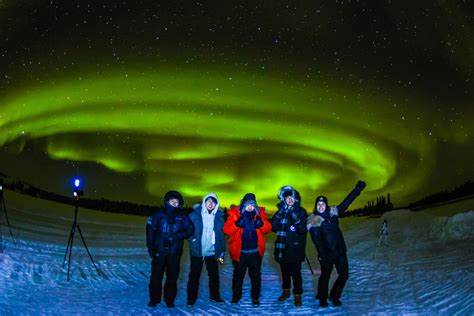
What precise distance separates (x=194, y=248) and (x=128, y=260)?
264 inches

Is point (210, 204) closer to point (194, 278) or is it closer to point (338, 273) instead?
point (194, 278)

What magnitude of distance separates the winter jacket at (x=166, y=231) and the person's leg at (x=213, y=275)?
670 mm

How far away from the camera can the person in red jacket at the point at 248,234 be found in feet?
26.5

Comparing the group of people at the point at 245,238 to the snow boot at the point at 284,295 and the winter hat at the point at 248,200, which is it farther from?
the snow boot at the point at 284,295

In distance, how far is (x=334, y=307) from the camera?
8016 millimetres

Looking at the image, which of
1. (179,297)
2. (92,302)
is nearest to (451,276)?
(179,297)

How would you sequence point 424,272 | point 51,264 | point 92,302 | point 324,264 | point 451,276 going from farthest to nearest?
point 51,264 → point 424,272 → point 451,276 → point 92,302 → point 324,264

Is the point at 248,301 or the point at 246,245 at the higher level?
the point at 246,245

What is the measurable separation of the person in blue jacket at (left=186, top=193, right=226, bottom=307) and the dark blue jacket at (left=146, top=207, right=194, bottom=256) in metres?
0.35

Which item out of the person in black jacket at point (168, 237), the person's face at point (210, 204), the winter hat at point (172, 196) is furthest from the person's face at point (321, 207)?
the winter hat at point (172, 196)

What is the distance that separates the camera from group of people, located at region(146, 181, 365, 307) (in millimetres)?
7895

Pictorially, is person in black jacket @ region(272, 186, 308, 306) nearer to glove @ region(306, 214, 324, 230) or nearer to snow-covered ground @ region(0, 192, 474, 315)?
glove @ region(306, 214, 324, 230)

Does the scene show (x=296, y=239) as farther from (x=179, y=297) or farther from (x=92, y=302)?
(x=92, y=302)

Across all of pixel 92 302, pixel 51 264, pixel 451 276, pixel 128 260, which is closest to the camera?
pixel 92 302
